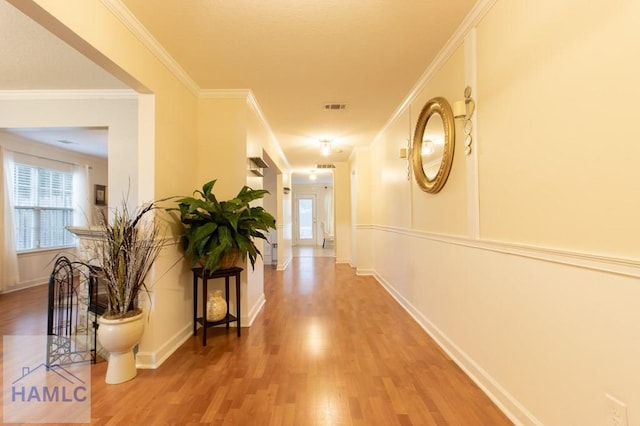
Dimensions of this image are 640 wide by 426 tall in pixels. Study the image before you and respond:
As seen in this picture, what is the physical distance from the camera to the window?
15.6 ft

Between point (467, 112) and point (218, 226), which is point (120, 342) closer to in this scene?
point (218, 226)

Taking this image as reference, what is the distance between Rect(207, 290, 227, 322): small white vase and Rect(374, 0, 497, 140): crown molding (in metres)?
2.87

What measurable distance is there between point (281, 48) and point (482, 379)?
9.16 ft

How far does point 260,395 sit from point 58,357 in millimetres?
1698

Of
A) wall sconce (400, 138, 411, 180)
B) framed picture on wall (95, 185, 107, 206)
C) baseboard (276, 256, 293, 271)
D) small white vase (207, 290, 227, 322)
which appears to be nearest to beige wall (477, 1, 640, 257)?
wall sconce (400, 138, 411, 180)

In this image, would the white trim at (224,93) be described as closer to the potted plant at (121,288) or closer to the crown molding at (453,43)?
the potted plant at (121,288)

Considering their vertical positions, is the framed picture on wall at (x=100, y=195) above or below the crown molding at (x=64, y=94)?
below

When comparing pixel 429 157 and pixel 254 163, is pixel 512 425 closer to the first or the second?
pixel 429 157

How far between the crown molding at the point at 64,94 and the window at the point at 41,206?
7.70 ft

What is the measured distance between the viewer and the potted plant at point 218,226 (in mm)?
2438

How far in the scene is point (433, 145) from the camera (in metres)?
2.63

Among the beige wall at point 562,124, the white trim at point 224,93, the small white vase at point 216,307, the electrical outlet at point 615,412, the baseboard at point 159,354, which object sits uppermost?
the white trim at point 224,93

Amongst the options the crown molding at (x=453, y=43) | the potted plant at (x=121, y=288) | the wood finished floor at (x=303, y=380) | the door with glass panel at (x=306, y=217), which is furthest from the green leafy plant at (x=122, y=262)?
the door with glass panel at (x=306, y=217)

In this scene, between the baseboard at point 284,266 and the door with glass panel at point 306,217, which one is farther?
the door with glass panel at point 306,217
